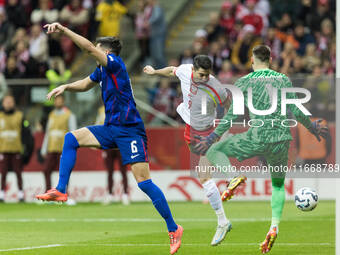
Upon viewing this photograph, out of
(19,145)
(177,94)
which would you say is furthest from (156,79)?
(19,145)

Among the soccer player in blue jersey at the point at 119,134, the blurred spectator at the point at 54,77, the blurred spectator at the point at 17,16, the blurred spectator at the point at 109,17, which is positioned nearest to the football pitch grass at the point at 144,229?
the soccer player in blue jersey at the point at 119,134

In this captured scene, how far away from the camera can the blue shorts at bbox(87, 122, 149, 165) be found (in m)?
11.2

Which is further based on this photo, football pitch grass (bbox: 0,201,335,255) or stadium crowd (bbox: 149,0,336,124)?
stadium crowd (bbox: 149,0,336,124)

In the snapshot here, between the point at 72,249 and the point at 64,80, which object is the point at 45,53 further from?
the point at 72,249

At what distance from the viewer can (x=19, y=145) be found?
68.4 ft

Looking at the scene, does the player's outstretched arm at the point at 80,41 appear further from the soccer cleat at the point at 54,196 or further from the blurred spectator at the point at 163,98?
the blurred spectator at the point at 163,98

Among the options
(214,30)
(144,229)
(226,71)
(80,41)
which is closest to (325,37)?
(226,71)

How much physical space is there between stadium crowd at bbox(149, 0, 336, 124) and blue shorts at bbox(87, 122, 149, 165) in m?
8.94

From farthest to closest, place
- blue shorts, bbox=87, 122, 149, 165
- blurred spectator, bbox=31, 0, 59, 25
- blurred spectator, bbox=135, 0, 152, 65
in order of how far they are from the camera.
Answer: blurred spectator, bbox=31, 0, 59, 25 → blurred spectator, bbox=135, 0, 152, 65 → blue shorts, bbox=87, 122, 149, 165

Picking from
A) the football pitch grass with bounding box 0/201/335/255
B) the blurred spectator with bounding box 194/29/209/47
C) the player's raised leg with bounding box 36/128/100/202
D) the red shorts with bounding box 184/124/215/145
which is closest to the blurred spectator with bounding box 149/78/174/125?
the football pitch grass with bounding box 0/201/335/255

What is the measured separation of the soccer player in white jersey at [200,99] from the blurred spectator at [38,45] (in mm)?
10835

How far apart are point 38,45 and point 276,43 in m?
5.94

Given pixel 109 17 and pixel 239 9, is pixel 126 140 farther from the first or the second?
pixel 109 17

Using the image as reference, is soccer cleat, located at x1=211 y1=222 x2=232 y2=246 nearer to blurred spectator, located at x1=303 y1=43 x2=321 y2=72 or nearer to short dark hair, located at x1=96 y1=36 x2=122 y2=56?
short dark hair, located at x1=96 y1=36 x2=122 y2=56
